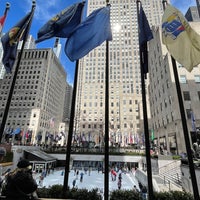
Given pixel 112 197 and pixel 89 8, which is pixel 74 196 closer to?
pixel 112 197

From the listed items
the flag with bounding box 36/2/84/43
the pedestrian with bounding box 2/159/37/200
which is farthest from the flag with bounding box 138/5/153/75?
the pedestrian with bounding box 2/159/37/200

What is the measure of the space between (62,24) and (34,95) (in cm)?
7922

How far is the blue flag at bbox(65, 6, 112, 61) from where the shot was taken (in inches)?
299

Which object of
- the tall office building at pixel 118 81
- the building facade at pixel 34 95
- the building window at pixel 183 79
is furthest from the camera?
the tall office building at pixel 118 81

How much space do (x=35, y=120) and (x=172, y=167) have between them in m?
67.7

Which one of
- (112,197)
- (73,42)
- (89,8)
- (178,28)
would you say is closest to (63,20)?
(73,42)

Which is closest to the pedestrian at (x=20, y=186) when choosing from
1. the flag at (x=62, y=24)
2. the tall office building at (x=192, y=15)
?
the flag at (x=62, y=24)

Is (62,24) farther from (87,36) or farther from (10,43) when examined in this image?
(10,43)

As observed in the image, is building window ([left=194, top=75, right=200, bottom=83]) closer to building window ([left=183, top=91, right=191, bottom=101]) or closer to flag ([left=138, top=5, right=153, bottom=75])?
building window ([left=183, top=91, right=191, bottom=101])

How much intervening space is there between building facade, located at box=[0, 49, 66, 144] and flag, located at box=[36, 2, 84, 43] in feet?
215

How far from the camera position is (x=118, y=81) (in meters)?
90.8

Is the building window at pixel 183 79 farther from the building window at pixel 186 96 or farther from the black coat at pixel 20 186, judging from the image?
the black coat at pixel 20 186

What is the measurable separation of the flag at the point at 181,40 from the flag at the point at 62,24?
5138mm

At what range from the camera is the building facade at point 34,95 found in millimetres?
74344
